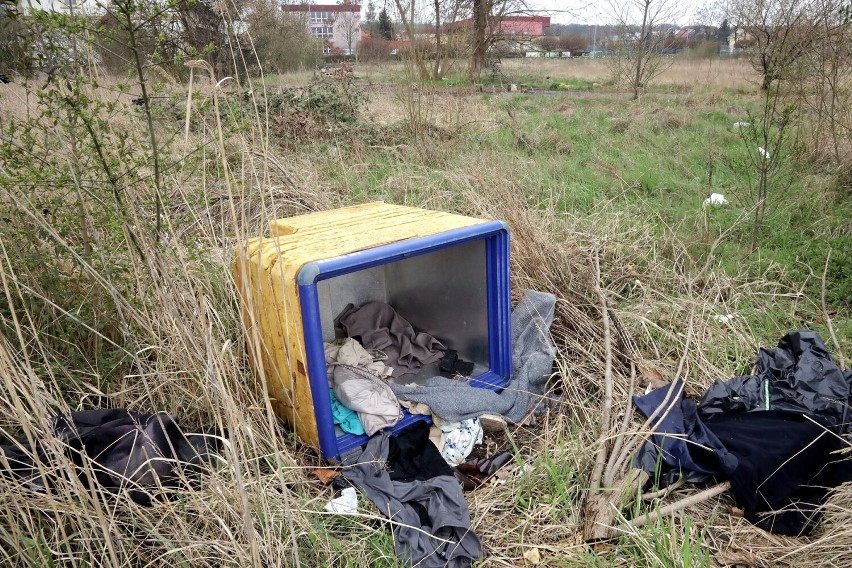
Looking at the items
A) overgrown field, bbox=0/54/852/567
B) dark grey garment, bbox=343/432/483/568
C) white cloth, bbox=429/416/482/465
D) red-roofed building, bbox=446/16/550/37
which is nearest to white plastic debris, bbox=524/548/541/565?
overgrown field, bbox=0/54/852/567

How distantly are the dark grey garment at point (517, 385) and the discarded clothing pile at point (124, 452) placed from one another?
97 cm

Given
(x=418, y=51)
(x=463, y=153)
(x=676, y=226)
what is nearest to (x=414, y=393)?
(x=676, y=226)

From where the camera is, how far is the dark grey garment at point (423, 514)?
2.05 m

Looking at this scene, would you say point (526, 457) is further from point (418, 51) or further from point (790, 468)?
point (418, 51)

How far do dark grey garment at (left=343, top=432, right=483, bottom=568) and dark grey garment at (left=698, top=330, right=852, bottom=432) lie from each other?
4.14 ft

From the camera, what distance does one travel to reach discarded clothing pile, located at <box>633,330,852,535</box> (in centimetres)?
228

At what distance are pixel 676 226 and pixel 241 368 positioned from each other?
358cm

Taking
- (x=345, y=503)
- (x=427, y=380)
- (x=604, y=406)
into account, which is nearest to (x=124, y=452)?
(x=345, y=503)

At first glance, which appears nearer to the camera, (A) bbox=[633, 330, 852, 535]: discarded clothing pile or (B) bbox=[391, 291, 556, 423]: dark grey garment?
(A) bbox=[633, 330, 852, 535]: discarded clothing pile

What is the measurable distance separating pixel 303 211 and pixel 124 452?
2.88 m

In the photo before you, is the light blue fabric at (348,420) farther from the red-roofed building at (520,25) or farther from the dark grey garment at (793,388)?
the red-roofed building at (520,25)

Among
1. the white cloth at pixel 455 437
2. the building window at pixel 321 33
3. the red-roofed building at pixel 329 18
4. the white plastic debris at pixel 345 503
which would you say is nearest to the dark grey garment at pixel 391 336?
the white cloth at pixel 455 437

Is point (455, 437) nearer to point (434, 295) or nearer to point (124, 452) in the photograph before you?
point (434, 295)

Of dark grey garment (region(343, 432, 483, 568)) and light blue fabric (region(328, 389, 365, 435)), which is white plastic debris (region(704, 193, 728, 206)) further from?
dark grey garment (region(343, 432, 483, 568))
